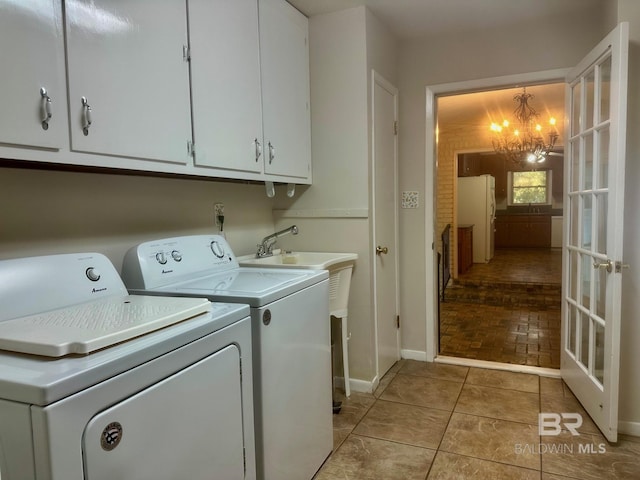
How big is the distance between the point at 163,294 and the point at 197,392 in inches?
20.8

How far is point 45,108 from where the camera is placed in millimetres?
1215

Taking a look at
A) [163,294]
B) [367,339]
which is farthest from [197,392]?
[367,339]

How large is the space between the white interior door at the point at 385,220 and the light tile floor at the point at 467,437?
0.32 m

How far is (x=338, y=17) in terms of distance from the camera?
263 centimetres

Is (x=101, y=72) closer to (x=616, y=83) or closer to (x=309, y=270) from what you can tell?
(x=309, y=270)

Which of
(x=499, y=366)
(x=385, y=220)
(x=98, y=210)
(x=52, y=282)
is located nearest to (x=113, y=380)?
(x=52, y=282)

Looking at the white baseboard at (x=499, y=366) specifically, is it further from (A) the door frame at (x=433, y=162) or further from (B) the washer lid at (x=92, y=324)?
(B) the washer lid at (x=92, y=324)

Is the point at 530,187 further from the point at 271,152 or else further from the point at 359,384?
the point at 271,152

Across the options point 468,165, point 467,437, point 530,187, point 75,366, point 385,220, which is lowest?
point 467,437

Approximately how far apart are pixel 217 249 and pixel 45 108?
100cm

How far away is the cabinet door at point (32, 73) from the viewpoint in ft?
3.68

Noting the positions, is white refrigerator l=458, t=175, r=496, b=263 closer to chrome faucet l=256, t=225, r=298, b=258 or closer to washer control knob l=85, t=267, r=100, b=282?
chrome faucet l=256, t=225, r=298, b=258

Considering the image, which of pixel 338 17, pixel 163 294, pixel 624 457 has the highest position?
pixel 338 17

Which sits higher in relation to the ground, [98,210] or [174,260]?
[98,210]
